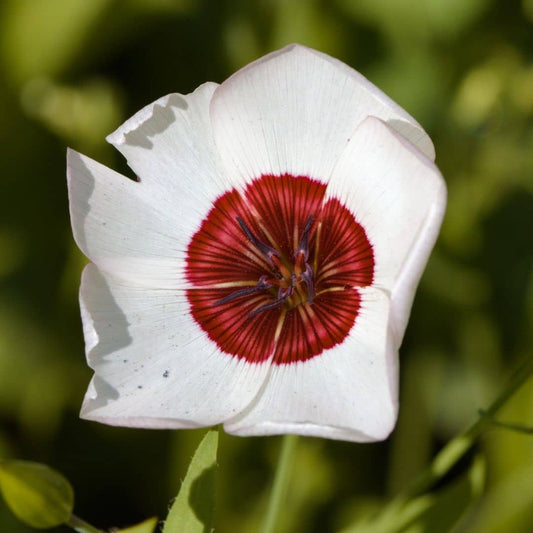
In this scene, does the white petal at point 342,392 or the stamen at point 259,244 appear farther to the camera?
the stamen at point 259,244

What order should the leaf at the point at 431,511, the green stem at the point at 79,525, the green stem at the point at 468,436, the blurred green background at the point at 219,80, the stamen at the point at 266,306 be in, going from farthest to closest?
the blurred green background at the point at 219,80 < the leaf at the point at 431,511 < the stamen at the point at 266,306 < the green stem at the point at 468,436 < the green stem at the point at 79,525

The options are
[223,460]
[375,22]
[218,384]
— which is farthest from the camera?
[375,22]

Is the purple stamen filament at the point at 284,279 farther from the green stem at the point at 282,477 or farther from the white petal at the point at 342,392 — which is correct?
the green stem at the point at 282,477

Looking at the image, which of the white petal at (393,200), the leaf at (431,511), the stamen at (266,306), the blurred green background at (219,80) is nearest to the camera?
the white petal at (393,200)

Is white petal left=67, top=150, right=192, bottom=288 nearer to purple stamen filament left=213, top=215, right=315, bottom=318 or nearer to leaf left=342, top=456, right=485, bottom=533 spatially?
purple stamen filament left=213, top=215, right=315, bottom=318

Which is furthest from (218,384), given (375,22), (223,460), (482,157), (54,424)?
(375,22)

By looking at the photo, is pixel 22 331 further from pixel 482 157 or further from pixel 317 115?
pixel 482 157

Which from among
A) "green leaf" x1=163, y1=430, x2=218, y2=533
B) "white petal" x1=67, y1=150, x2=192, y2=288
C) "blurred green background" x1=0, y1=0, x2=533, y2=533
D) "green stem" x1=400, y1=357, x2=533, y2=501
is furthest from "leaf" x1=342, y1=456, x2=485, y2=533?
"white petal" x1=67, y1=150, x2=192, y2=288

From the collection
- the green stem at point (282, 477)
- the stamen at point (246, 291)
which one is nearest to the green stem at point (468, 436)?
the green stem at point (282, 477)
